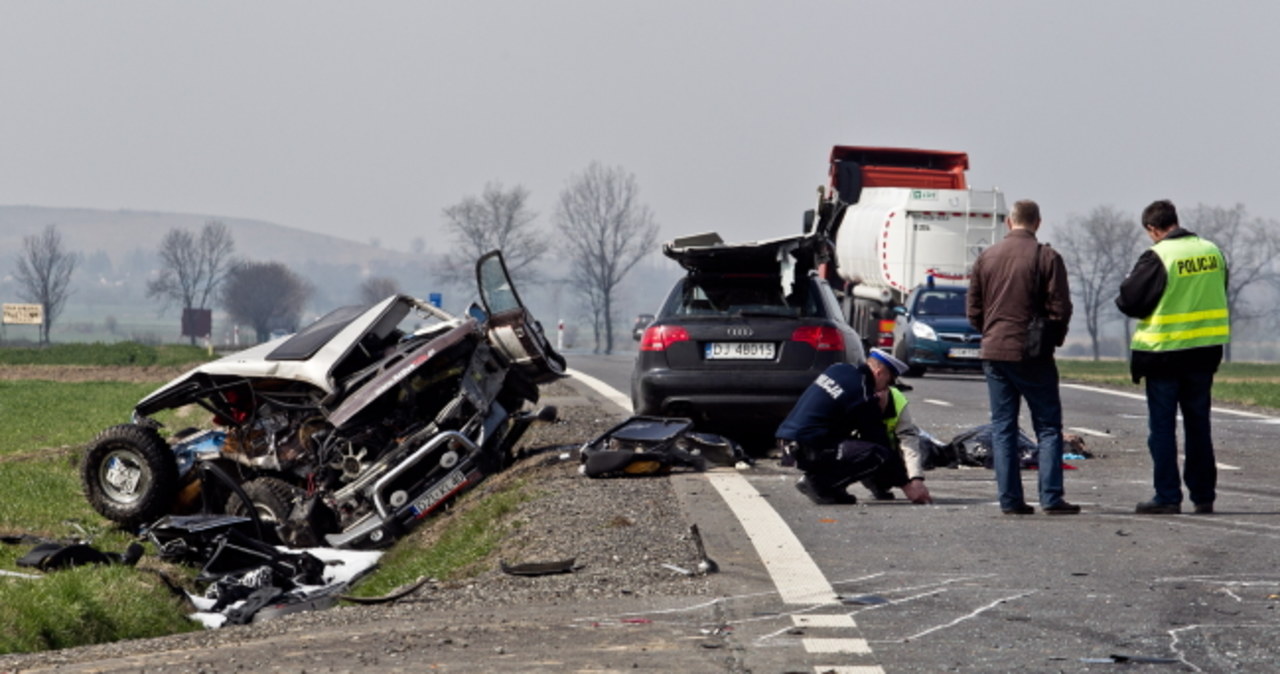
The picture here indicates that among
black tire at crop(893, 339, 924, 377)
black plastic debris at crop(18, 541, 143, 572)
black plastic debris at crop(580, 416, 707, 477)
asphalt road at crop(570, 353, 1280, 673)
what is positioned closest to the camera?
asphalt road at crop(570, 353, 1280, 673)

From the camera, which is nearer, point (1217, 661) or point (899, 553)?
point (1217, 661)

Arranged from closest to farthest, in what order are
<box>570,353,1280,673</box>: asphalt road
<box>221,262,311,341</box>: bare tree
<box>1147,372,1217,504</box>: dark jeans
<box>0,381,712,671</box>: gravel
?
1. <box>570,353,1280,673</box>: asphalt road
2. <box>0,381,712,671</box>: gravel
3. <box>1147,372,1217,504</box>: dark jeans
4. <box>221,262,311,341</box>: bare tree

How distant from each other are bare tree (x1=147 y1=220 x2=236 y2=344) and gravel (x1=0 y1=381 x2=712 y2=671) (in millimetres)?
155736

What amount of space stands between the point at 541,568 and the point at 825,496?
8.86 ft

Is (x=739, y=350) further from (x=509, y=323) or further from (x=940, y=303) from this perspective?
(x=940, y=303)

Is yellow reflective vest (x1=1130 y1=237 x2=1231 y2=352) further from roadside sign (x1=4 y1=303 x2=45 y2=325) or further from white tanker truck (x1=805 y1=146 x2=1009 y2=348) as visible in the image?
roadside sign (x1=4 y1=303 x2=45 y2=325)

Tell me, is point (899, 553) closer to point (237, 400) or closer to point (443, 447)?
point (443, 447)

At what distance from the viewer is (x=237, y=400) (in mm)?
11906

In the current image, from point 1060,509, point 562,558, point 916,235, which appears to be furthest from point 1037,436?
point 916,235

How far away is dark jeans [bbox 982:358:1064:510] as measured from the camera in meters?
9.33

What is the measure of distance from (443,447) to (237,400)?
156cm

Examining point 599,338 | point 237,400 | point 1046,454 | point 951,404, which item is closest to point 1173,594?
point 1046,454

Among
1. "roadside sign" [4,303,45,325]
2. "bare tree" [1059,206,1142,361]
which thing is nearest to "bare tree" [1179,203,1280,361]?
"bare tree" [1059,206,1142,361]

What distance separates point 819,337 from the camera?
13398mm
